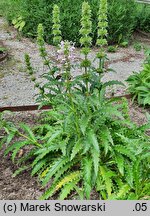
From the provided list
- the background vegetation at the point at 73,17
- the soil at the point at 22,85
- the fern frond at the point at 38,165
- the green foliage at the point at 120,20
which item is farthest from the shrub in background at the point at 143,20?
the fern frond at the point at 38,165

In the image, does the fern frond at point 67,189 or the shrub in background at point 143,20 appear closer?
the fern frond at point 67,189

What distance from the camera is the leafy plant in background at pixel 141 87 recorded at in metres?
5.09

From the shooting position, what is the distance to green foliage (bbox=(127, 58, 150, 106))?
200 inches

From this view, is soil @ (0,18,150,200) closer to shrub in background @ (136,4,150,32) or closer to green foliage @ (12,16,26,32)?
green foliage @ (12,16,26,32)

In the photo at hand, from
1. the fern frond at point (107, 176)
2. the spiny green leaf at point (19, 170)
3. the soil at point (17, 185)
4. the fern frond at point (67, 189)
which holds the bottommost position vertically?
the soil at point (17, 185)

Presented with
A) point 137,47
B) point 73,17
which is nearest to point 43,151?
point 73,17

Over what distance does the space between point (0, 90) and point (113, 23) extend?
3.45 meters

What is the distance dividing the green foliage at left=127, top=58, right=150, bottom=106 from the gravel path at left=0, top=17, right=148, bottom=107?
45cm

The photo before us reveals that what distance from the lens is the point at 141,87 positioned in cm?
509

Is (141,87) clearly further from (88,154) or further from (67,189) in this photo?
(67,189)

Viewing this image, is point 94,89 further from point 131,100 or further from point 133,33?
point 133,33

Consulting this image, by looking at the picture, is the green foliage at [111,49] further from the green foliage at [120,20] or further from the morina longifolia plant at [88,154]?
the morina longifolia plant at [88,154]

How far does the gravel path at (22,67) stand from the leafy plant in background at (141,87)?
447mm

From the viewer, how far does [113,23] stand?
8008mm
